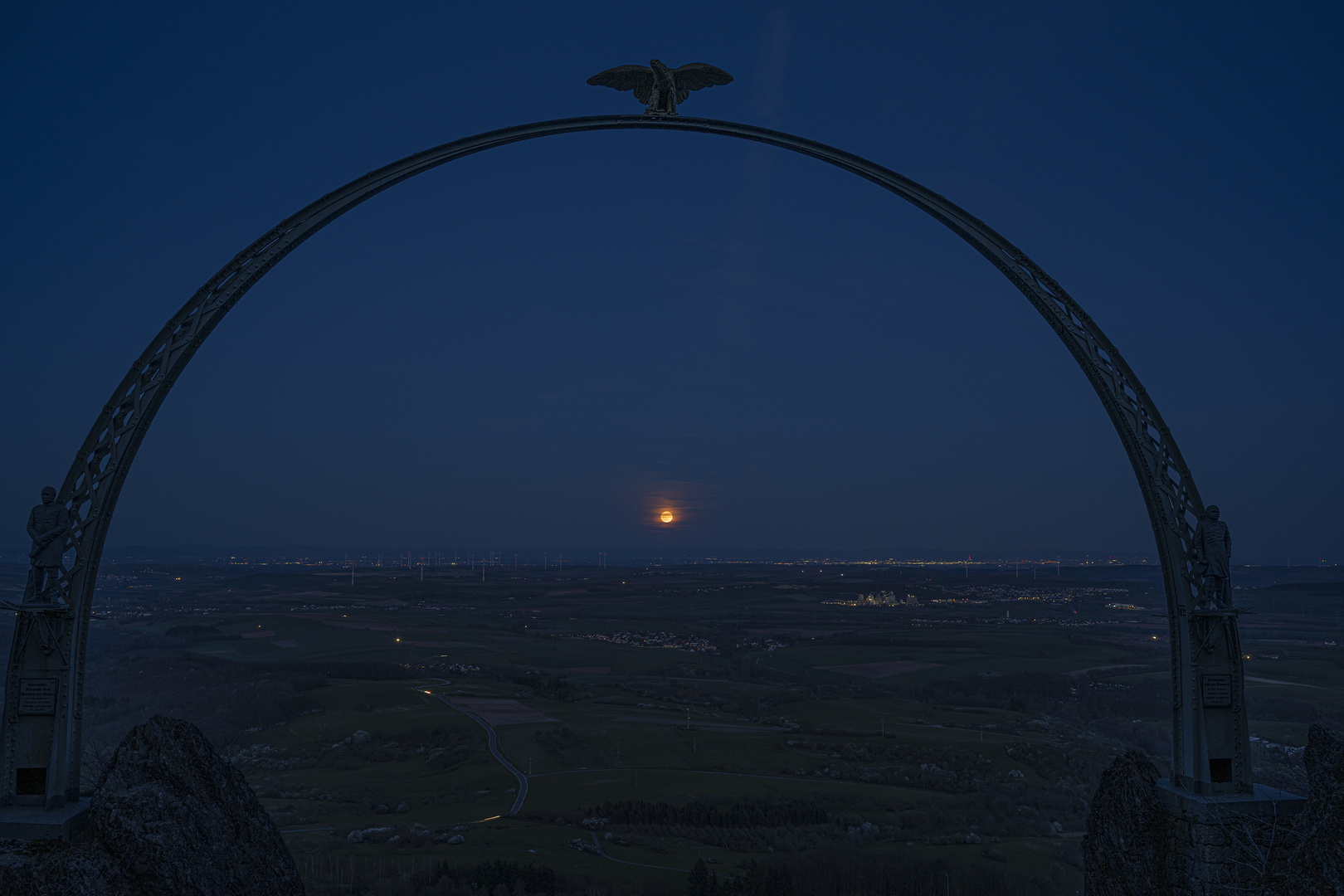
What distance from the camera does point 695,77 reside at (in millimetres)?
12305

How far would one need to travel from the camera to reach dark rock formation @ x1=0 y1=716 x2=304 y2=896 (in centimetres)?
942

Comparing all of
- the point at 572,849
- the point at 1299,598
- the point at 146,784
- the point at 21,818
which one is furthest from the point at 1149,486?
the point at 1299,598

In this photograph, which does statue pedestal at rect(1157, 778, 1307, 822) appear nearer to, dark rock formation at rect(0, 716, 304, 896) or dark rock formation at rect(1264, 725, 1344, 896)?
dark rock formation at rect(1264, 725, 1344, 896)

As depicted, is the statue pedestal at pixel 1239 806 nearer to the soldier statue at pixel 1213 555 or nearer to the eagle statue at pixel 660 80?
the soldier statue at pixel 1213 555

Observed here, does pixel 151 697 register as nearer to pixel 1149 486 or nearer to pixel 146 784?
pixel 146 784

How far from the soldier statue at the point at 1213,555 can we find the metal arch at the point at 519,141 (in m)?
0.16

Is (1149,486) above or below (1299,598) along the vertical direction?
above

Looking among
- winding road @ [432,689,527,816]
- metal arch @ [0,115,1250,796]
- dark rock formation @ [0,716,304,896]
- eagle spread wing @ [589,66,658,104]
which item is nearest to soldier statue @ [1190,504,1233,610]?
metal arch @ [0,115,1250,796]

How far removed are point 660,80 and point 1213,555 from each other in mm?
11088

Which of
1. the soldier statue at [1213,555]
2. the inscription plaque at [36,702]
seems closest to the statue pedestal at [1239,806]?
the soldier statue at [1213,555]

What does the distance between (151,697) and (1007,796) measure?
72.9 metres

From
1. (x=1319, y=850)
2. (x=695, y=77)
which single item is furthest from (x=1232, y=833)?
(x=695, y=77)

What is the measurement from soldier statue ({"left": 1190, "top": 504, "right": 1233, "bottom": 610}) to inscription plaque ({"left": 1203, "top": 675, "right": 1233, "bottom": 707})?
1.05m

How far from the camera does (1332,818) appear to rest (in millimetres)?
9039
